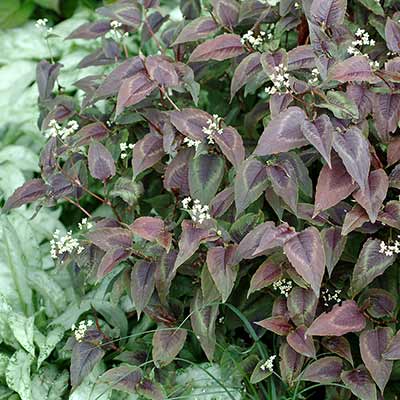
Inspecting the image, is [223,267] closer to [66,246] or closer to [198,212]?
[198,212]

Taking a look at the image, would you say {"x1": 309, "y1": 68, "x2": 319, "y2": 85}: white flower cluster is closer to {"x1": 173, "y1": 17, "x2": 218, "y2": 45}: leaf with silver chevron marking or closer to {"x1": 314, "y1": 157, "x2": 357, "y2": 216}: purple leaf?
{"x1": 314, "y1": 157, "x2": 357, "y2": 216}: purple leaf

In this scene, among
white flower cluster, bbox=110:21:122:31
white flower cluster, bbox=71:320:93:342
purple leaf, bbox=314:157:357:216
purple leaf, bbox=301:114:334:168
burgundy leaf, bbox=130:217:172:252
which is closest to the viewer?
purple leaf, bbox=301:114:334:168

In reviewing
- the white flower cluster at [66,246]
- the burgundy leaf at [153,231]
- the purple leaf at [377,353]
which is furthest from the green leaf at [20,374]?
the purple leaf at [377,353]

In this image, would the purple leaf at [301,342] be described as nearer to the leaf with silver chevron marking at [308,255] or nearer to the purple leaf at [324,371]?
the purple leaf at [324,371]

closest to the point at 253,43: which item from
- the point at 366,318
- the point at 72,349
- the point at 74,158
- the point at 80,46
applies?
the point at 74,158

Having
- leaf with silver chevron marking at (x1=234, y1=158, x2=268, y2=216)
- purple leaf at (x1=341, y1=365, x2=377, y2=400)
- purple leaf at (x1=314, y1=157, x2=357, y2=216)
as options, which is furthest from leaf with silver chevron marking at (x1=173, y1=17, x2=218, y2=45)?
purple leaf at (x1=341, y1=365, x2=377, y2=400)

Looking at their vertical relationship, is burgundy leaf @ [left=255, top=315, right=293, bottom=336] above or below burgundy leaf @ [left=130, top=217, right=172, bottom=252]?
below

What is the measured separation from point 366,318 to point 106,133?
0.86m

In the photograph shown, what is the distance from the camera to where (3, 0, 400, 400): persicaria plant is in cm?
203

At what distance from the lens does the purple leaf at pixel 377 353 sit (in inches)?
80.6

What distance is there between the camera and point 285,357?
2164 mm

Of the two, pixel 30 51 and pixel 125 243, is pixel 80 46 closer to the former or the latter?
pixel 30 51

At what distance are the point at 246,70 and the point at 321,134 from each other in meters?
0.41

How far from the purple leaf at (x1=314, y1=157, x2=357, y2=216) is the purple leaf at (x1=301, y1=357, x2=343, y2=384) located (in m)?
0.40
